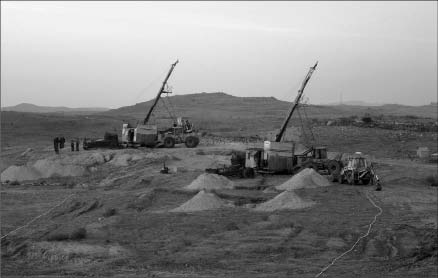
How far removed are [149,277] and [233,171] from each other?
53.2 feet

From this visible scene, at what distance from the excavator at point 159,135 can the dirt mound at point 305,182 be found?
1701cm

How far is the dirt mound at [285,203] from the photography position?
2375cm

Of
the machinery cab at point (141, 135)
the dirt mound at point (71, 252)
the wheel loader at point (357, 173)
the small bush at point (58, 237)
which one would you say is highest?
the machinery cab at point (141, 135)

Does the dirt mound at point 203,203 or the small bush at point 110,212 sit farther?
the dirt mound at point 203,203

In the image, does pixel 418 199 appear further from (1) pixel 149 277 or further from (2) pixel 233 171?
(1) pixel 149 277

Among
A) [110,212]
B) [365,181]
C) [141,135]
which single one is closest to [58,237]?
[110,212]

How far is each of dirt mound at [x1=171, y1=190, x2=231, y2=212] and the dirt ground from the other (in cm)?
52

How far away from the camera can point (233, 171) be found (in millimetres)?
32125

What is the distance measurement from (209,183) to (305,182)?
14.2 ft

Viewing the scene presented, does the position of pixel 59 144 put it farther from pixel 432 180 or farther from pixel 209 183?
pixel 432 180

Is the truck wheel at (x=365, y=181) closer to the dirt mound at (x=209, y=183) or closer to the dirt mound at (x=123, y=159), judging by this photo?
the dirt mound at (x=209, y=183)

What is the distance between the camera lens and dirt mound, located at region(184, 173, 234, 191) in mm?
27969

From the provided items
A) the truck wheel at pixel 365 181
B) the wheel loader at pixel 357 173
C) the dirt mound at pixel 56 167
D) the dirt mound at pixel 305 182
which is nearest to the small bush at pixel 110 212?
the dirt mound at pixel 305 182

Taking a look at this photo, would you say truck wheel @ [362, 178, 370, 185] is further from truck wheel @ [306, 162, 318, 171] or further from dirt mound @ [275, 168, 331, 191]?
truck wheel @ [306, 162, 318, 171]
